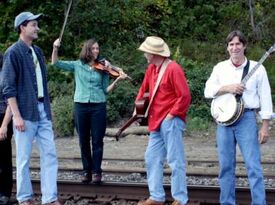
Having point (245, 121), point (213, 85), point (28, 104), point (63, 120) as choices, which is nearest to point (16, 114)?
point (28, 104)

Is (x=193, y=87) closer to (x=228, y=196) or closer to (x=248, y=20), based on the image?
(x=248, y=20)

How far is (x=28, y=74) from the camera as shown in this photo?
7.39m

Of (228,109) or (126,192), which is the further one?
(126,192)

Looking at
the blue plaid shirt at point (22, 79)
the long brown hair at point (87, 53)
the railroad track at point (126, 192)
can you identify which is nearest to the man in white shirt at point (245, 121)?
the railroad track at point (126, 192)

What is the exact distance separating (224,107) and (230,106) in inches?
3.9

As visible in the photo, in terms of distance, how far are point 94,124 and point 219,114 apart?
215cm

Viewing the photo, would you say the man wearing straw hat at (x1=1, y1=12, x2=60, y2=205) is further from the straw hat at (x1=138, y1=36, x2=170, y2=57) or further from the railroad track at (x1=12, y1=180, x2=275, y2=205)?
the straw hat at (x1=138, y1=36, x2=170, y2=57)

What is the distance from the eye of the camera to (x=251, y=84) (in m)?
6.93

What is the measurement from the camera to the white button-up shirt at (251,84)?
6.88m

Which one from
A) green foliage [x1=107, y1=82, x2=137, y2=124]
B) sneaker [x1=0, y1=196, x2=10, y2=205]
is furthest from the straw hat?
green foliage [x1=107, y1=82, x2=137, y2=124]

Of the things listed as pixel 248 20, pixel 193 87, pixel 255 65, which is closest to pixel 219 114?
pixel 255 65

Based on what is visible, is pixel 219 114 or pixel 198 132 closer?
pixel 219 114

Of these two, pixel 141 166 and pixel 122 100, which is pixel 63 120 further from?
pixel 141 166

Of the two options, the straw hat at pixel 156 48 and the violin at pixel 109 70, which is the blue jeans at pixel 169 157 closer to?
the straw hat at pixel 156 48
